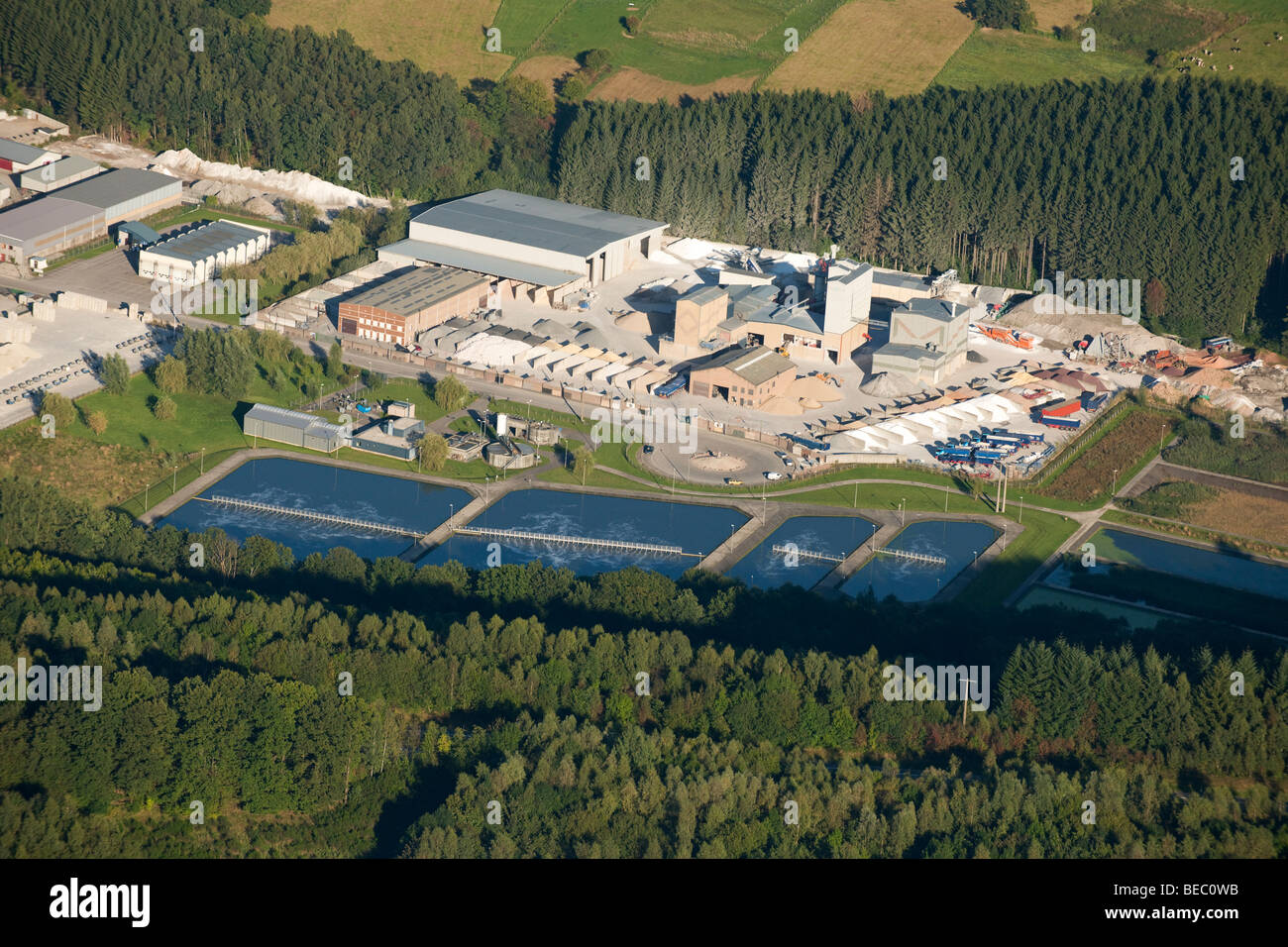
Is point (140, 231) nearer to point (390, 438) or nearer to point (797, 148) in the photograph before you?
point (390, 438)

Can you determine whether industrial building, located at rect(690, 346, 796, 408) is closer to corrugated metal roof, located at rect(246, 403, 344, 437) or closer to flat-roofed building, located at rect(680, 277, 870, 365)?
flat-roofed building, located at rect(680, 277, 870, 365)

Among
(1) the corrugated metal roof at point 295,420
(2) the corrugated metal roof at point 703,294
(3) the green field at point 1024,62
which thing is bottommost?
(1) the corrugated metal roof at point 295,420

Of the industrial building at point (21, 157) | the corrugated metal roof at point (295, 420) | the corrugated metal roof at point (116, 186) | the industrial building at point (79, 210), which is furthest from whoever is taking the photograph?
the industrial building at point (21, 157)

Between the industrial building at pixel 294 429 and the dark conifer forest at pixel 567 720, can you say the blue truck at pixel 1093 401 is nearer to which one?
the dark conifer forest at pixel 567 720

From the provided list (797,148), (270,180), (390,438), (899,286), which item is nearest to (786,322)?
(899,286)

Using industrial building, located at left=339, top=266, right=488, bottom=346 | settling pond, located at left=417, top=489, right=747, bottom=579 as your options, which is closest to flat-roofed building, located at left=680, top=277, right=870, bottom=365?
industrial building, located at left=339, top=266, right=488, bottom=346

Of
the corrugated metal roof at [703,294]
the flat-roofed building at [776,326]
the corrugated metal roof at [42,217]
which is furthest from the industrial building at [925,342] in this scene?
the corrugated metal roof at [42,217]
